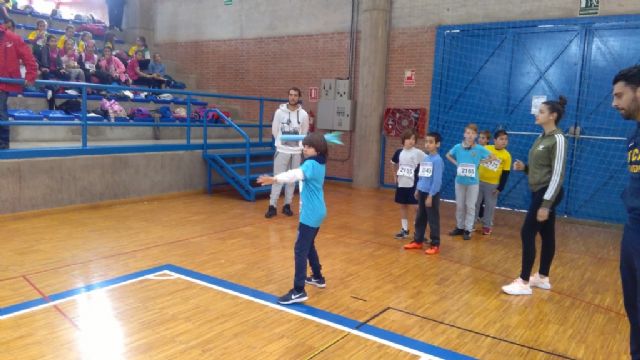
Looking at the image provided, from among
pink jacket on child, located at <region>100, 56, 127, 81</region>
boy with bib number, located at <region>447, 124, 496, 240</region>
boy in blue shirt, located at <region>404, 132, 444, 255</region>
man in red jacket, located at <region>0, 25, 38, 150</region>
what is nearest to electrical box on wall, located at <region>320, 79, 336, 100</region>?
pink jacket on child, located at <region>100, 56, 127, 81</region>

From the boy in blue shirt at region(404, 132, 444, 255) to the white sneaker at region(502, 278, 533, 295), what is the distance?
128 centimetres

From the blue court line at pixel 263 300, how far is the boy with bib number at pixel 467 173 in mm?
3343

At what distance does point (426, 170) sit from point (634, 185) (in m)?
3.35

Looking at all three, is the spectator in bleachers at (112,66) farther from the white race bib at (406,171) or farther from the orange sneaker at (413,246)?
the orange sneaker at (413,246)

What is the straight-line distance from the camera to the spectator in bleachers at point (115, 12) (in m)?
14.5

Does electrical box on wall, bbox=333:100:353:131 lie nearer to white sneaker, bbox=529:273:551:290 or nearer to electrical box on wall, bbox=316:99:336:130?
electrical box on wall, bbox=316:99:336:130

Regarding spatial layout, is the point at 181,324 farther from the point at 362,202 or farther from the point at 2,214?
the point at 362,202

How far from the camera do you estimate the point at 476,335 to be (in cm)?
358

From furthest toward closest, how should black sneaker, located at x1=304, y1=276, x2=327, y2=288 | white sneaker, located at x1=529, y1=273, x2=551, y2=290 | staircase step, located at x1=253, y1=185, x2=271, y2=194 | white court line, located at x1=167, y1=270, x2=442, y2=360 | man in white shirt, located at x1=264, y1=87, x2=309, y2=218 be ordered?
staircase step, located at x1=253, y1=185, x2=271, y2=194 < man in white shirt, located at x1=264, y1=87, x2=309, y2=218 < white sneaker, located at x1=529, y1=273, x2=551, y2=290 < black sneaker, located at x1=304, y1=276, x2=327, y2=288 < white court line, located at x1=167, y1=270, x2=442, y2=360

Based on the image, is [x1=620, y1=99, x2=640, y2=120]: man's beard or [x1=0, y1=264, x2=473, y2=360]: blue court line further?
[x1=0, y1=264, x2=473, y2=360]: blue court line

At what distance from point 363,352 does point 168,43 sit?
13.1m

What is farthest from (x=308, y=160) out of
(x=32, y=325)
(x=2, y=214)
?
(x=2, y=214)

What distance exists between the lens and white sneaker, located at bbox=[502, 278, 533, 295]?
4474 mm

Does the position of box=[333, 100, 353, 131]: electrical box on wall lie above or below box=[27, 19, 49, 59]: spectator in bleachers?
below
